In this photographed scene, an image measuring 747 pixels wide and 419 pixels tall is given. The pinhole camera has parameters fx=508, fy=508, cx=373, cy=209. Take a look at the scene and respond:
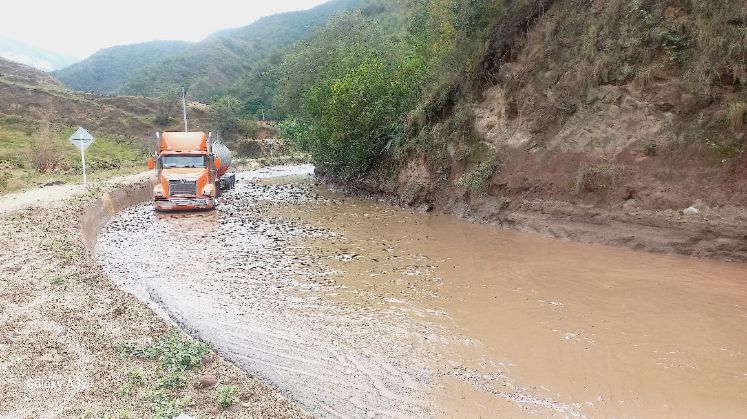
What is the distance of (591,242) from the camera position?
13258 millimetres

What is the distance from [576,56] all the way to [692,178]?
5.70m

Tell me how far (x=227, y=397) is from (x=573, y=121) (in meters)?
13.6

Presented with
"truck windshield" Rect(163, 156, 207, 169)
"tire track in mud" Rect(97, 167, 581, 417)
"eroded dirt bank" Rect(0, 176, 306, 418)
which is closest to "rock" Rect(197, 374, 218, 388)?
"eroded dirt bank" Rect(0, 176, 306, 418)

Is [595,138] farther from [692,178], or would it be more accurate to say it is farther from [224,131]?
[224,131]

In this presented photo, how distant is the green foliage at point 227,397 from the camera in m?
4.90

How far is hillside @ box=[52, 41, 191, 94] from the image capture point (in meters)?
163

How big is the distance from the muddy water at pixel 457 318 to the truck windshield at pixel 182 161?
5659 millimetres

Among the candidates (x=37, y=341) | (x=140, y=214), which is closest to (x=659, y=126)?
(x=37, y=341)

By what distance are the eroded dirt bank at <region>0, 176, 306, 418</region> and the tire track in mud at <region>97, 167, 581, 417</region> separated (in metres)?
0.75

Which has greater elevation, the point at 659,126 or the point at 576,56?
the point at 576,56

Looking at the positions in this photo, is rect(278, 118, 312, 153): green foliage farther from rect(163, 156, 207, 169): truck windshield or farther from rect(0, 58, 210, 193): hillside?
rect(163, 156, 207, 169): truck windshield

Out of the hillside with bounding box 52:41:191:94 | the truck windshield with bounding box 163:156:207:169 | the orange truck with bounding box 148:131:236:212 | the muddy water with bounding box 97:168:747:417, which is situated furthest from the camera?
the hillside with bounding box 52:41:191:94

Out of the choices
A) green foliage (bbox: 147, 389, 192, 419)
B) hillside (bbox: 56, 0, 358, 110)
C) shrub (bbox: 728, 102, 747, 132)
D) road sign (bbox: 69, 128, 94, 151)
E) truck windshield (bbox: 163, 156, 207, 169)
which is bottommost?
green foliage (bbox: 147, 389, 192, 419)

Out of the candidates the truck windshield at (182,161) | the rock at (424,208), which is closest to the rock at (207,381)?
the rock at (424,208)
